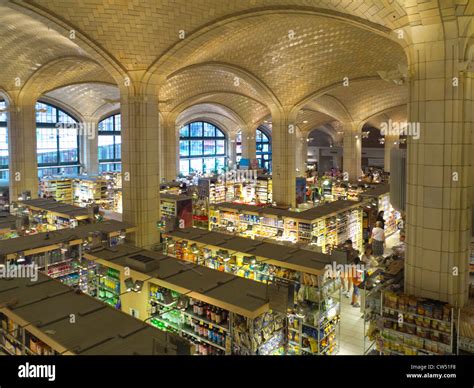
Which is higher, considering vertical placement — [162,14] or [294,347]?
[162,14]

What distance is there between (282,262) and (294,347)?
1601mm

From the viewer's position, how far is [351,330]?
9461 mm

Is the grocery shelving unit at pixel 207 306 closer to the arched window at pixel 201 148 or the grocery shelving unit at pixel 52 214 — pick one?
the grocery shelving unit at pixel 52 214

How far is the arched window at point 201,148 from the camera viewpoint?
39500mm

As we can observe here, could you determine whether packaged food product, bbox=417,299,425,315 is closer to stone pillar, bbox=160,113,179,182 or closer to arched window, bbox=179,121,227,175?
stone pillar, bbox=160,113,179,182

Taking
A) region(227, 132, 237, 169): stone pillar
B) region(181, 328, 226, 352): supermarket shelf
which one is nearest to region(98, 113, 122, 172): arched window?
region(227, 132, 237, 169): stone pillar

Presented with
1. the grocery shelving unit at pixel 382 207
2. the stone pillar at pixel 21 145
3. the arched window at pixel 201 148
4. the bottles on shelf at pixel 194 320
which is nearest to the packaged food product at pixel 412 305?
the bottles on shelf at pixel 194 320

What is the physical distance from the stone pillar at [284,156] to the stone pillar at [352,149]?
29.4 feet

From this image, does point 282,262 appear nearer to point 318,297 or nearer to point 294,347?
point 318,297

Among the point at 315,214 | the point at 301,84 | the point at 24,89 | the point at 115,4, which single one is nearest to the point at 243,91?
the point at 301,84

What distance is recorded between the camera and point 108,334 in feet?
17.5

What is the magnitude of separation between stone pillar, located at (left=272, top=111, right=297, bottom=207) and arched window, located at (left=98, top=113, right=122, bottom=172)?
1784 centimetres

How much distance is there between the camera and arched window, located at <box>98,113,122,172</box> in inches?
1331

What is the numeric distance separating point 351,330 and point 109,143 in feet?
95.9
